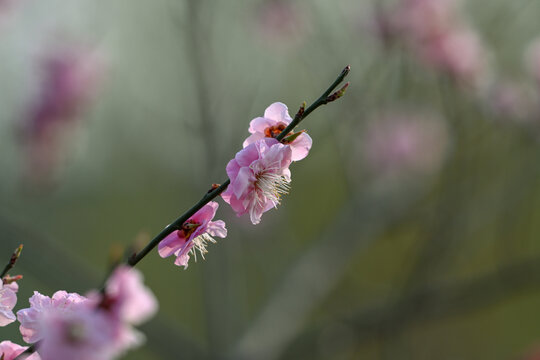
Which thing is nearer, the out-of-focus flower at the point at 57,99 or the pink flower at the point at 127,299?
the pink flower at the point at 127,299

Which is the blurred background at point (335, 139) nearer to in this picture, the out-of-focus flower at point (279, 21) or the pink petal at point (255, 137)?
the out-of-focus flower at point (279, 21)

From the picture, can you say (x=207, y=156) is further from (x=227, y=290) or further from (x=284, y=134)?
(x=284, y=134)

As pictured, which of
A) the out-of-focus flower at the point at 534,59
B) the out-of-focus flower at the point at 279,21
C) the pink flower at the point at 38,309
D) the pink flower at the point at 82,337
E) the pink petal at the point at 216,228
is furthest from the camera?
the out-of-focus flower at the point at 279,21

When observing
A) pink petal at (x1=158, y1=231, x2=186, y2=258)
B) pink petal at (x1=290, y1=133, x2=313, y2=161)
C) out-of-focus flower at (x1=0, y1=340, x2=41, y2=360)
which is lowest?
out-of-focus flower at (x1=0, y1=340, x2=41, y2=360)

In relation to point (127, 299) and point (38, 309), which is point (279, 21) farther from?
point (127, 299)

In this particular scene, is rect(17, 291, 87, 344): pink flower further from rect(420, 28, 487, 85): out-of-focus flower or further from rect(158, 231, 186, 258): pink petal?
rect(420, 28, 487, 85): out-of-focus flower

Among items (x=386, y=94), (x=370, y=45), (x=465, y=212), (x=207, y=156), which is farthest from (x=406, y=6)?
(x=207, y=156)

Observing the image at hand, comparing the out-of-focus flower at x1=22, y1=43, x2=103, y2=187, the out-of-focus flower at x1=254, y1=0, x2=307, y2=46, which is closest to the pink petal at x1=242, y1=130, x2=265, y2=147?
the out-of-focus flower at x1=254, y1=0, x2=307, y2=46

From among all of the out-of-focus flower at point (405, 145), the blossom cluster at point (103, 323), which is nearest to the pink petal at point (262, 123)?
the blossom cluster at point (103, 323)
